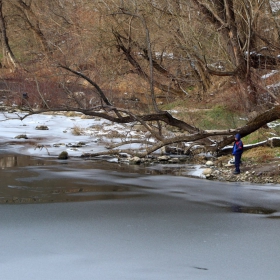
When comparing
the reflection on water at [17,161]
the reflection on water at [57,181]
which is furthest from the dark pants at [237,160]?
the reflection on water at [17,161]

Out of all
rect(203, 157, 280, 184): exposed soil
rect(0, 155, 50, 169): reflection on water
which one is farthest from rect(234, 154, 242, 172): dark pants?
rect(0, 155, 50, 169): reflection on water

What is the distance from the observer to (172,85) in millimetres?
27578

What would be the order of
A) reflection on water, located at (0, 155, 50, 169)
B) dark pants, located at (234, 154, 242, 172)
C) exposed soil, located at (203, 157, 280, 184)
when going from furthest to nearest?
1. reflection on water, located at (0, 155, 50, 169)
2. dark pants, located at (234, 154, 242, 172)
3. exposed soil, located at (203, 157, 280, 184)

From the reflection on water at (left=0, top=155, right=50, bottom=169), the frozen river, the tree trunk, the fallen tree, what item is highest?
the tree trunk

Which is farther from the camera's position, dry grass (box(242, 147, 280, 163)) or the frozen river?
dry grass (box(242, 147, 280, 163))

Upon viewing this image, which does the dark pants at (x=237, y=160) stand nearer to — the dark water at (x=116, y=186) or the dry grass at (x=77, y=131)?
the dark water at (x=116, y=186)

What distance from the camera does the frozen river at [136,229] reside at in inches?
223

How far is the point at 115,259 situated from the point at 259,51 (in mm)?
14836

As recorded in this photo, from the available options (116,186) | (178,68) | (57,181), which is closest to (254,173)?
(116,186)

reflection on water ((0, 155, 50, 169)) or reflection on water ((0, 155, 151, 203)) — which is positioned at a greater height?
reflection on water ((0, 155, 50, 169))

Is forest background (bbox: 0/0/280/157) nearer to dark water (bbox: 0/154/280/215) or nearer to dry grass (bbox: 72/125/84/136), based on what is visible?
dry grass (bbox: 72/125/84/136)

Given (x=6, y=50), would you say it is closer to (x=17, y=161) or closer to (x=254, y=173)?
(x=17, y=161)

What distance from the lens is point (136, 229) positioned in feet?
24.2

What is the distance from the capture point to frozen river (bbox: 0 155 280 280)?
5.68 meters
